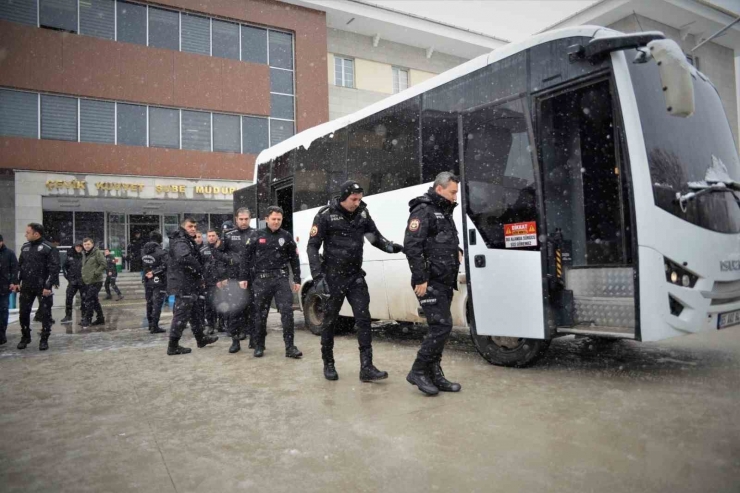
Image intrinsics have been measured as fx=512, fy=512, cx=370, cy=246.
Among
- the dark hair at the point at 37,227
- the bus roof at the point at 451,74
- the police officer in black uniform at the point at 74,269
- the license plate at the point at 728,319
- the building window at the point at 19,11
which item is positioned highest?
the building window at the point at 19,11

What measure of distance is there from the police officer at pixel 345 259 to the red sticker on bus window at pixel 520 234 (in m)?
1.06

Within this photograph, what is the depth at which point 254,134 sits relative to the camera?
21.8 m

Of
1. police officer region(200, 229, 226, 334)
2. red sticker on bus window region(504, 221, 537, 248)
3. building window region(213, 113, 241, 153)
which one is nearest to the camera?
red sticker on bus window region(504, 221, 537, 248)

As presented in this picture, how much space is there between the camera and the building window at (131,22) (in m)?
19.5

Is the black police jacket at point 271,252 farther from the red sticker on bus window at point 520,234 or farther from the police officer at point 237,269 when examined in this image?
the red sticker on bus window at point 520,234

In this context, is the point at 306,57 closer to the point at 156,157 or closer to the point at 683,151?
the point at 156,157

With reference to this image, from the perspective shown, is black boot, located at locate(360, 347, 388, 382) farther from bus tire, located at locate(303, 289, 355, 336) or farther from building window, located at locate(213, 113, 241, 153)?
building window, located at locate(213, 113, 241, 153)

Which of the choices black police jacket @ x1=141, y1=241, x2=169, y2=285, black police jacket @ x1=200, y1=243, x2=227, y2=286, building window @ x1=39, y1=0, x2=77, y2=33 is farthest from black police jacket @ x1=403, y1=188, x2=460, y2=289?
building window @ x1=39, y1=0, x2=77, y2=33

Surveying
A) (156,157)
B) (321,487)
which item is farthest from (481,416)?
(156,157)

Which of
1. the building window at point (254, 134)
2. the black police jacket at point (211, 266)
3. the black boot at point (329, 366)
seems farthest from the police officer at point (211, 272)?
the building window at point (254, 134)

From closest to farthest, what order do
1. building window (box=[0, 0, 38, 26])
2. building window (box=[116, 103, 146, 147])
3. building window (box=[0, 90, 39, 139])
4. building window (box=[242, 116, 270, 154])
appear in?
building window (box=[0, 90, 39, 139]) → building window (box=[0, 0, 38, 26]) → building window (box=[116, 103, 146, 147]) → building window (box=[242, 116, 270, 154])

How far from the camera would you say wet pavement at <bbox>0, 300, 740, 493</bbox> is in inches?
110

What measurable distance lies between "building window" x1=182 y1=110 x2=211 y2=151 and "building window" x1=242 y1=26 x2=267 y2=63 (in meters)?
3.17

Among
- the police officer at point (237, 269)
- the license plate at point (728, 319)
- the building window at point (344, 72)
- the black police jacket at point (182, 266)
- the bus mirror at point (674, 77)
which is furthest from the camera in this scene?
the building window at point (344, 72)
